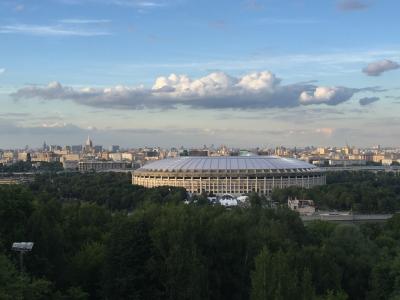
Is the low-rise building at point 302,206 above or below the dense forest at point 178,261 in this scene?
below

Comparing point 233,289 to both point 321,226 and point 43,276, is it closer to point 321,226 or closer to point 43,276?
point 43,276

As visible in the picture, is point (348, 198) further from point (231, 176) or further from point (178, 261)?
point (178, 261)

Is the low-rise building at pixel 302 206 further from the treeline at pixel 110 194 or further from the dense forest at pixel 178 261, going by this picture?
the dense forest at pixel 178 261

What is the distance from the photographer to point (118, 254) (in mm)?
22500

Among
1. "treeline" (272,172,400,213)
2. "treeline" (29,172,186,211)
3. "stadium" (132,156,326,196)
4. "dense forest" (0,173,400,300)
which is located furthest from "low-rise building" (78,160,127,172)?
"dense forest" (0,173,400,300)

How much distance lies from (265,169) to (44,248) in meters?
68.2

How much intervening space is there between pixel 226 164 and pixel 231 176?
3991mm

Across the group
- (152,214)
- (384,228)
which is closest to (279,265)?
(152,214)

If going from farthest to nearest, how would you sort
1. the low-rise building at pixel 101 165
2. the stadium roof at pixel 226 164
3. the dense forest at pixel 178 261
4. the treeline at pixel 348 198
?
the low-rise building at pixel 101 165 < the stadium roof at pixel 226 164 < the treeline at pixel 348 198 < the dense forest at pixel 178 261

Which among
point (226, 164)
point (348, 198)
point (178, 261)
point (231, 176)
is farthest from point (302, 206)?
point (178, 261)

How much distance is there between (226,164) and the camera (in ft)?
304

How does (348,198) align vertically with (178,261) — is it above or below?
below

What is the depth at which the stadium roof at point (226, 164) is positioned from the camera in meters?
90.8

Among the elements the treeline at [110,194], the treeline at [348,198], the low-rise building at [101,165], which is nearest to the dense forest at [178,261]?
the treeline at [110,194]
